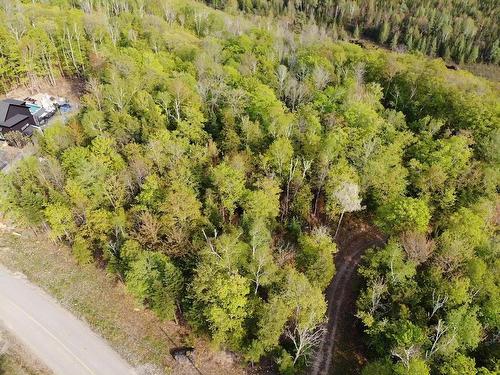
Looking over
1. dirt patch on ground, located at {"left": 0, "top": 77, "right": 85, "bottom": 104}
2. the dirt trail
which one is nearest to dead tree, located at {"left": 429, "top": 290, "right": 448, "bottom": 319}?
the dirt trail

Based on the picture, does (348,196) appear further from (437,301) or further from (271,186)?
(437,301)

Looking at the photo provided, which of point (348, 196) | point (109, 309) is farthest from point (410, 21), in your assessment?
point (109, 309)

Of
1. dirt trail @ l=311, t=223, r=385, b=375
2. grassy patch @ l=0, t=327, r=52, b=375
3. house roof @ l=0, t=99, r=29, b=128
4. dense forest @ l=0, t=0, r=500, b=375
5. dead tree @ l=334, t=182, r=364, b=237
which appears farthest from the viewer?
house roof @ l=0, t=99, r=29, b=128

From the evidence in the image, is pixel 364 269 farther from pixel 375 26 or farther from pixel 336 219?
pixel 375 26

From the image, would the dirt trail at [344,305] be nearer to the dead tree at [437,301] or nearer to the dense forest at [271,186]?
the dense forest at [271,186]

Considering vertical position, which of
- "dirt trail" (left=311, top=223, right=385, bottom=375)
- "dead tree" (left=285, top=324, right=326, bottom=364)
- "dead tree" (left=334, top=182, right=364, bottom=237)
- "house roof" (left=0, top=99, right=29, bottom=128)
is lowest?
"dirt trail" (left=311, top=223, right=385, bottom=375)

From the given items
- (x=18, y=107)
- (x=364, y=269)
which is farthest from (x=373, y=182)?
(x=18, y=107)

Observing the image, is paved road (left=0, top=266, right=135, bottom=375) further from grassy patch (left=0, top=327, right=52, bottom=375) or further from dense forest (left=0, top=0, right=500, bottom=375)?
dense forest (left=0, top=0, right=500, bottom=375)
